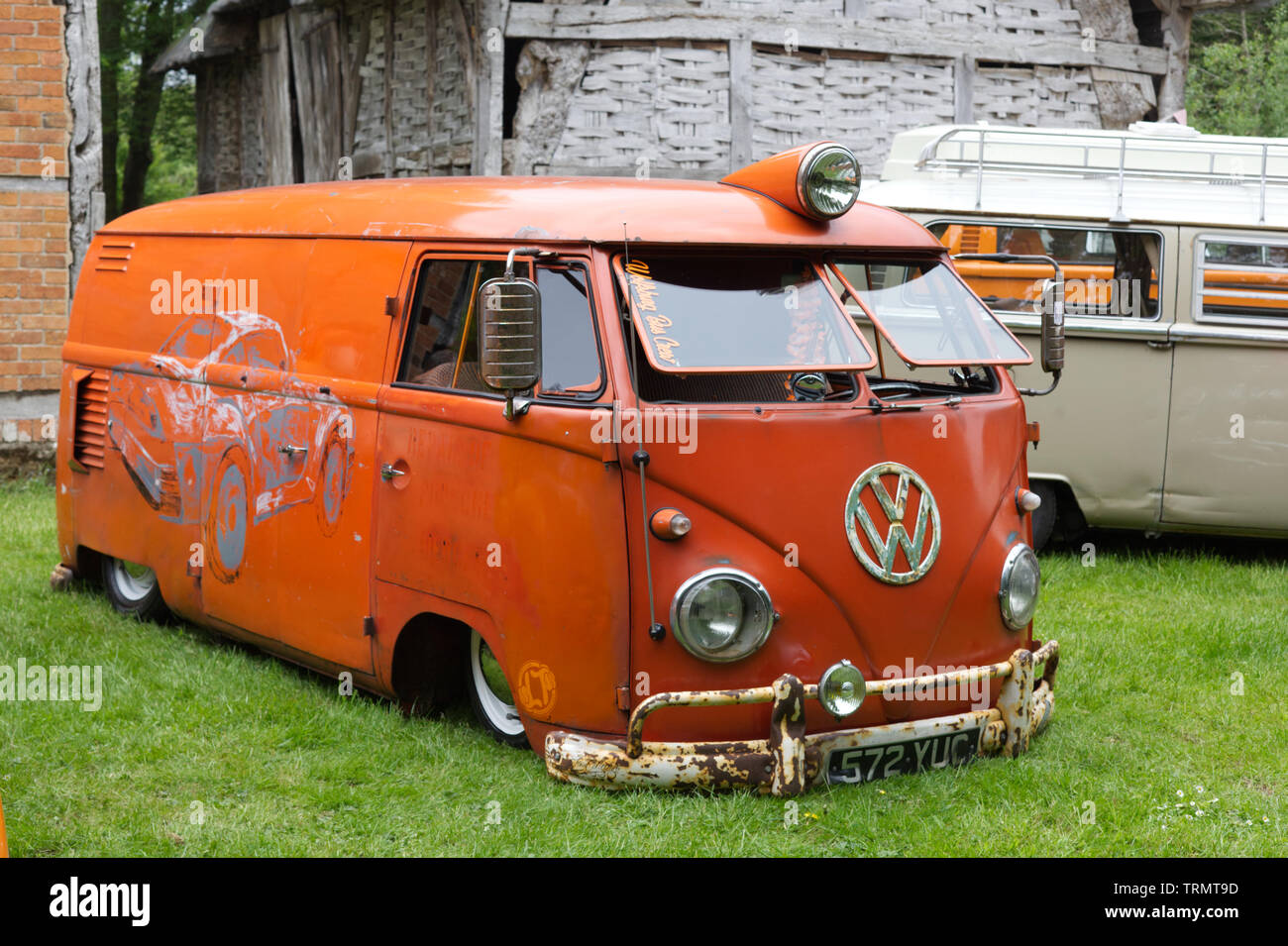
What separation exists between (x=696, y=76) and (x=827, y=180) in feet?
25.2

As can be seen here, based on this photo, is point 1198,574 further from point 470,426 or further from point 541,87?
point 541,87

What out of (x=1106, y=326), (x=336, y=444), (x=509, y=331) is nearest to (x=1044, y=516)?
(x=1106, y=326)

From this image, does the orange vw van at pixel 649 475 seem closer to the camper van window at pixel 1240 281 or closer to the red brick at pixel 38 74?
the camper van window at pixel 1240 281

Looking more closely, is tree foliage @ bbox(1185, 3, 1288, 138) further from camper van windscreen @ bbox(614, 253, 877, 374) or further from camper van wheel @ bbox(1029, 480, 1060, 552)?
camper van windscreen @ bbox(614, 253, 877, 374)

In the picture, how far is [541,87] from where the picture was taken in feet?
40.2

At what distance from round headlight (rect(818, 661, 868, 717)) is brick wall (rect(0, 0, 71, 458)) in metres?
8.36

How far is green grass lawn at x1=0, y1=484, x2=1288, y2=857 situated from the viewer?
4.52 metres

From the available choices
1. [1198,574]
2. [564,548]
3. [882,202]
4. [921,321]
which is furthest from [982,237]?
[564,548]

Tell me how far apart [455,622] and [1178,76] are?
11.7 m

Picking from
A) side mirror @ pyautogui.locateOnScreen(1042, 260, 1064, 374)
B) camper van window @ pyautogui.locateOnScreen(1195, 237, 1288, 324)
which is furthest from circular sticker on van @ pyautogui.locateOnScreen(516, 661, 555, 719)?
camper van window @ pyautogui.locateOnScreen(1195, 237, 1288, 324)

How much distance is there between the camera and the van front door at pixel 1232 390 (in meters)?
8.59

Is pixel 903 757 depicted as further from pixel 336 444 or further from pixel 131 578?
pixel 131 578

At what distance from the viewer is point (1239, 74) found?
24.8 metres

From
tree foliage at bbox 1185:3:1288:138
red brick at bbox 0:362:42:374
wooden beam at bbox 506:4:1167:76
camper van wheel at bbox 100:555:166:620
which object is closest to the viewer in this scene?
camper van wheel at bbox 100:555:166:620
